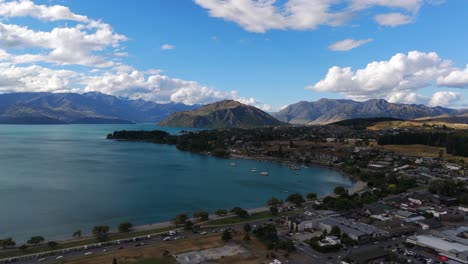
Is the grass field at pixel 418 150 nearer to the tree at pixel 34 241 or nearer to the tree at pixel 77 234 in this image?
the tree at pixel 77 234

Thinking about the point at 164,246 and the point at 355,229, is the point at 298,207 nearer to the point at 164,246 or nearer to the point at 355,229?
the point at 355,229

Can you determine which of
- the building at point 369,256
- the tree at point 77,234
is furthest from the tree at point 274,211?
the tree at point 77,234

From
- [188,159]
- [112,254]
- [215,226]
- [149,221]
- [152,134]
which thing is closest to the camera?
[112,254]

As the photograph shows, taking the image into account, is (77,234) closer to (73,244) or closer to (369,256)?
(73,244)

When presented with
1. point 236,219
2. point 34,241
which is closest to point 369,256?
point 236,219

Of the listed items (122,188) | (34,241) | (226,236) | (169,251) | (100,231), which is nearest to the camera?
(169,251)

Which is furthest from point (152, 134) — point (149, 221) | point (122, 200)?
point (149, 221)
